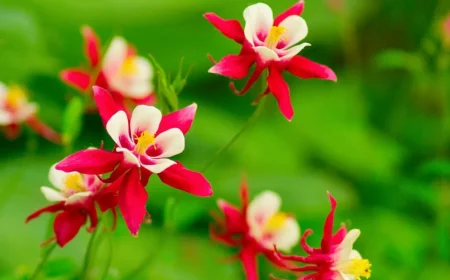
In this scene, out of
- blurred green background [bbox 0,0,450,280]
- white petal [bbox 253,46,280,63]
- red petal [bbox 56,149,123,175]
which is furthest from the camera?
blurred green background [bbox 0,0,450,280]

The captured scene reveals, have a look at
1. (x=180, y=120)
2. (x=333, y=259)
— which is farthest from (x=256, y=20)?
(x=333, y=259)

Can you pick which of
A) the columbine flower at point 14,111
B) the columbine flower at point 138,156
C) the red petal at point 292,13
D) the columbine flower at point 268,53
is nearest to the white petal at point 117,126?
the columbine flower at point 138,156

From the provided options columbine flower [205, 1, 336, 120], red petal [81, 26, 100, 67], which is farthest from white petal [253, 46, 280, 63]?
red petal [81, 26, 100, 67]

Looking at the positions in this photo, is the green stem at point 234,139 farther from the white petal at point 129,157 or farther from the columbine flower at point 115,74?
the columbine flower at point 115,74

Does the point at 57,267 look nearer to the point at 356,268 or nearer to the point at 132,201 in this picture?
the point at 132,201

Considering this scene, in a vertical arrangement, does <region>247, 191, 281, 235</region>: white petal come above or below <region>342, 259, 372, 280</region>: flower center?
below

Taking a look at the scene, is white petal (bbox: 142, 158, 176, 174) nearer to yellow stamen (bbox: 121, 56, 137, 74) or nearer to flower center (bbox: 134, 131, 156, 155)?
flower center (bbox: 134, 131, 156, 155)
